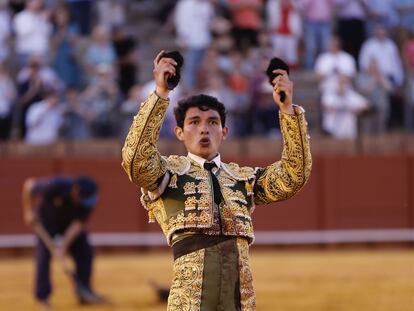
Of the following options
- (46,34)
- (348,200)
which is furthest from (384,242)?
(46,34)

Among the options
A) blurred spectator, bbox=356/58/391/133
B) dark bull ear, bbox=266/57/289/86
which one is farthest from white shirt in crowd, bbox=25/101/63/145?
dark bull ear, bbox=266/57/289/86

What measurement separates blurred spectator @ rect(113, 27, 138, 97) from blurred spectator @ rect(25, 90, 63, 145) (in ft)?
2.89

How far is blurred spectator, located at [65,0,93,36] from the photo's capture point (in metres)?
12.9

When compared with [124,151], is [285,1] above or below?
above

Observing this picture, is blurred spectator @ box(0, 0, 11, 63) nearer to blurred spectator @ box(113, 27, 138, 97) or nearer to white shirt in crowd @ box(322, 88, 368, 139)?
blurred spectator @ box(113, 27, 138, 97)

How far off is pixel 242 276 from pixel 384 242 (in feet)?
31.5

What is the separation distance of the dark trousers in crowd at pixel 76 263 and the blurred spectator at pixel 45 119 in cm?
294

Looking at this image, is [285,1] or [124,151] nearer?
[124,151]

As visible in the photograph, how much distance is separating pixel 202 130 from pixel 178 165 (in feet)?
0.54

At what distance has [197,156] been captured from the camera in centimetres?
413

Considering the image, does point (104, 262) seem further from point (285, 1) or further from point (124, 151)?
point (124, 151)

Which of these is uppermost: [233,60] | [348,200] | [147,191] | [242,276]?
[233,60]

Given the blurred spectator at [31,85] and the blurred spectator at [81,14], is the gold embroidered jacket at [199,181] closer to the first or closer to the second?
the blurred spectator at [31,85]

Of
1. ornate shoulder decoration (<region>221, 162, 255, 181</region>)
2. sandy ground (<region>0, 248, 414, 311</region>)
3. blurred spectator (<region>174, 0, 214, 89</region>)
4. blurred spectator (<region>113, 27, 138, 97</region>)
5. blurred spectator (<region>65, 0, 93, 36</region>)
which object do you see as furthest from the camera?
blurred spectator (<region>65, 0, 93, 36</region>)
